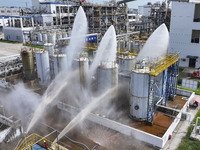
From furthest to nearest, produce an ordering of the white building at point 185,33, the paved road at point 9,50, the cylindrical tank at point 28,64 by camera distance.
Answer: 1. the paved road at point 9,50
2. the white building at point 185,33
3. the cylindrical tank at point 28,64

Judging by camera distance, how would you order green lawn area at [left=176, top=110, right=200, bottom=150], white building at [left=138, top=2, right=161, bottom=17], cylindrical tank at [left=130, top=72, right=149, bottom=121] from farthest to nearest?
white building at [left=138, top=2, right=161, bottom=17]
cylindrical tank at [left=130, top=72, right=149, bottom=121]
green lawn area at [left=176, top=110, right=200, bottom=150]

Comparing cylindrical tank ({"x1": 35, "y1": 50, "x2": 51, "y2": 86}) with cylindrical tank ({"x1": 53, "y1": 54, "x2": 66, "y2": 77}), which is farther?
cylindrical tank ({"x1": 35, "y1": 50, "x2": 51, "y2": 86})

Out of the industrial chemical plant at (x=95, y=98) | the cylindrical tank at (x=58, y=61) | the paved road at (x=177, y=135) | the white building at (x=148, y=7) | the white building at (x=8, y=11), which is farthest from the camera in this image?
the white building at (x=8, y=11)

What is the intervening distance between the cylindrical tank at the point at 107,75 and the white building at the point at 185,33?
20483 mm

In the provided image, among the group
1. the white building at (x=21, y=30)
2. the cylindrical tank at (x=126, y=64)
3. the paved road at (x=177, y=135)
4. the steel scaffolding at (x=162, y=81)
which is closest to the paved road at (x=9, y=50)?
the white building at (x=21, y=30)

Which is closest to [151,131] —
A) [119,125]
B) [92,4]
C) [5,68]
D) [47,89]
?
[119,125]

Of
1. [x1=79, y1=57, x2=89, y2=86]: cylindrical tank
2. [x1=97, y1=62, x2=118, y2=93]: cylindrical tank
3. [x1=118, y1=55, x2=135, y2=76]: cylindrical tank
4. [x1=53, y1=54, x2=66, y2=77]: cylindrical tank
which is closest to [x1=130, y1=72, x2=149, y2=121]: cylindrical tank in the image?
[x1=97, y1=62, x2=118, y2=93]: cylindrical tank

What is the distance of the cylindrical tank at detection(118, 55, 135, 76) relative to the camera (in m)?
20.8

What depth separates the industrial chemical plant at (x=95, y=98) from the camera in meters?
15.2

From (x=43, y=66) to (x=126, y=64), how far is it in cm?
1036

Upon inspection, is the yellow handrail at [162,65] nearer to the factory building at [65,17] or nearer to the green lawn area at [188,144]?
the green lawn area at [188,144]

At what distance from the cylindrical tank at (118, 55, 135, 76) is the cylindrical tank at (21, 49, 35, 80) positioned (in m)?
12.2

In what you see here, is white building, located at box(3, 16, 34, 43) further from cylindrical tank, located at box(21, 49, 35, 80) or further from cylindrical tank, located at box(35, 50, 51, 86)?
cylindrical tank, located at box(35, 50, 51, 86)

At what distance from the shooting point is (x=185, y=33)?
1302 inches
